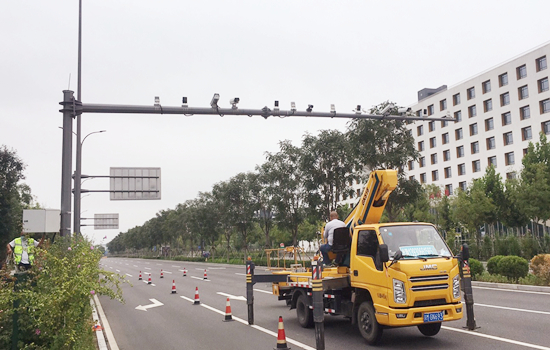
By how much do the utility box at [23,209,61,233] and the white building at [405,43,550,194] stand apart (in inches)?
1661

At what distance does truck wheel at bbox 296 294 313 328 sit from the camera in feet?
35.5

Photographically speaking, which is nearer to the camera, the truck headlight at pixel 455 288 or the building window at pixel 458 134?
the truck headlight at pixel 455 288

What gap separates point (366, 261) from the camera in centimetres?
905

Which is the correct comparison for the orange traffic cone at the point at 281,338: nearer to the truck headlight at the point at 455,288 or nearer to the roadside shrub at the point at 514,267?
the truck headlight at the point at 455,288

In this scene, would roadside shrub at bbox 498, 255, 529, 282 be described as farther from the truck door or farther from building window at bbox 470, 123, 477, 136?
building window at bbox 470, 123, 477, 136

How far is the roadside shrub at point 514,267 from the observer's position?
18.5 meters

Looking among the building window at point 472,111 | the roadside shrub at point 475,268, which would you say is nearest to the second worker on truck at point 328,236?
the roadside shrub at point 475,268

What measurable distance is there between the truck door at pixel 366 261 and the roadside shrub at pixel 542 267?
11.2m

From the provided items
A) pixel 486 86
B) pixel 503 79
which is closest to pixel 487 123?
pixel 486 86

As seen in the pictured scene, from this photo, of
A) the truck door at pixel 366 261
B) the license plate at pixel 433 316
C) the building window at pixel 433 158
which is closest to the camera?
the license plate at pixel 433 316

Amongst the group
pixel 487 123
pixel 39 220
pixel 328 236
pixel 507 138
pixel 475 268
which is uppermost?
pixel 487 123

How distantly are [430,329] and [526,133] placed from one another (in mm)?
55009

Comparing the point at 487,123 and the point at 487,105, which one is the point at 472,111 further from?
the point at 487,123

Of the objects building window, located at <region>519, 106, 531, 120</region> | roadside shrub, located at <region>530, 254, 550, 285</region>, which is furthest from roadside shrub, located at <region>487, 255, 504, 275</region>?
building window, located at <region>519, 106, 531, 120</region>
